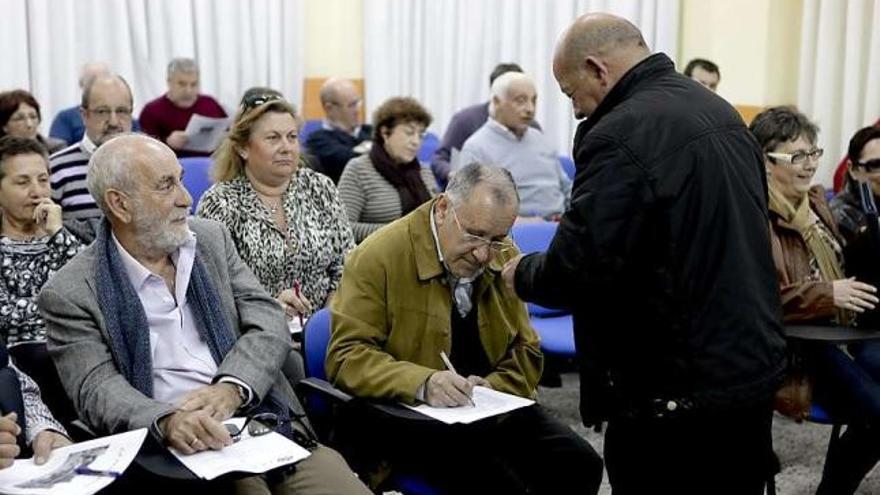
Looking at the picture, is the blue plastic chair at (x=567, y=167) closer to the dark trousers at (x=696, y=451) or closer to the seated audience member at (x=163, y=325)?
the seated audience member at (x=163, y=325)

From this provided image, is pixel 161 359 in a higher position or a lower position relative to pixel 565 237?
lower

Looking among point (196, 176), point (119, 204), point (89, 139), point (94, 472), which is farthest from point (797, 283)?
point (89, 139)

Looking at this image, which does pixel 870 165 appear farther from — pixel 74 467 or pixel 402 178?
pixel 74 467

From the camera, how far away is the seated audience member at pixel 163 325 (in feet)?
7.74

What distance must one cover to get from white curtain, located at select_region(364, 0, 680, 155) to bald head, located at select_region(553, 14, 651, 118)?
15.4 ft

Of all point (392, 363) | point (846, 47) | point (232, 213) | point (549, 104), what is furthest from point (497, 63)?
point (392, 363)

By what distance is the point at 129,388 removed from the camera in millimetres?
2369

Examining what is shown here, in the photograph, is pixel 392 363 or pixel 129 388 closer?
pixel 129 388

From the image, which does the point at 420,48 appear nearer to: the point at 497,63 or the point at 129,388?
the point at 497,63

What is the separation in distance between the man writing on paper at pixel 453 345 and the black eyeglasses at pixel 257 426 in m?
0.20

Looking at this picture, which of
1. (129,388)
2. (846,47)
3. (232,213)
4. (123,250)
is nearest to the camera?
(129,388)

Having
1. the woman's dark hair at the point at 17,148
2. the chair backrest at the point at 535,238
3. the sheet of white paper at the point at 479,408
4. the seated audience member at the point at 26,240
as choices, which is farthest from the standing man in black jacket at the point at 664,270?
the woman's dark hair at the point at 17,148

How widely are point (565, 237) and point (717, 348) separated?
14.9 inches

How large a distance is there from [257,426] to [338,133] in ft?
12.0
